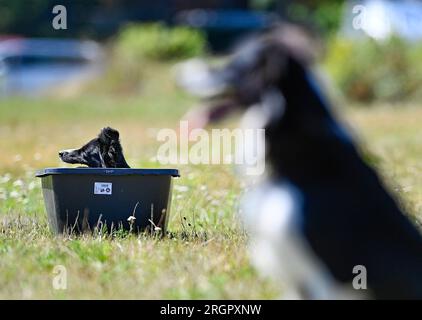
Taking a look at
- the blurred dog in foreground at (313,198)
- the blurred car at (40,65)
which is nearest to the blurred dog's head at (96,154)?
the blurred dog in foreground at (313,198)

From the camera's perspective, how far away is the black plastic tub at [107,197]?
227 inches

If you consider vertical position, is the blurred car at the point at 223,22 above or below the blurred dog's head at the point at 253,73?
above

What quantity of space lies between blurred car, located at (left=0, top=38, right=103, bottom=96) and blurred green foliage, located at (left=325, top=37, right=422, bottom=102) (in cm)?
791

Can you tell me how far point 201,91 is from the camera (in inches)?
169

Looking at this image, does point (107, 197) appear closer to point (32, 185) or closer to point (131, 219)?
point (131, 219)

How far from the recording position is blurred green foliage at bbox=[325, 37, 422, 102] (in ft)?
64.2

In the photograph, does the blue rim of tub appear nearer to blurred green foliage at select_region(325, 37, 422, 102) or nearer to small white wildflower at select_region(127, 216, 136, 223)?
small white wildflower at select_region(127, 216, 136, 223)

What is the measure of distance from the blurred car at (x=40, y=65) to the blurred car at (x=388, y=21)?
7.47 meters

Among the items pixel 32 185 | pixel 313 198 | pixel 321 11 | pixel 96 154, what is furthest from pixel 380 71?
pixel 313 198

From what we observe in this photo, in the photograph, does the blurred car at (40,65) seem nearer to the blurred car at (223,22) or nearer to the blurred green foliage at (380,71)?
the blurred car at (223,22)

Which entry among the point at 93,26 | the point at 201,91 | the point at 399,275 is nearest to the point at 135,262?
the point at 201,91

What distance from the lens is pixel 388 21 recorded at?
2139cm
